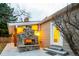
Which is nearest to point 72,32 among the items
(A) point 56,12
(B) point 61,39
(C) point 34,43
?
(B) point 61,39

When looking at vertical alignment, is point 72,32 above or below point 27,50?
above

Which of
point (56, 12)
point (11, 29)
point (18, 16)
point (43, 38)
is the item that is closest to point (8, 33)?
point (11, 29)

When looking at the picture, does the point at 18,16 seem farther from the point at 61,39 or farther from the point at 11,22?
the point at 61,39

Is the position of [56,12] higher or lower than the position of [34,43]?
higher

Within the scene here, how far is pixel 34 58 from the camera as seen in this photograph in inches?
117

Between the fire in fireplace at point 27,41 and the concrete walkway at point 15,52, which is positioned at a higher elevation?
the fire in fireplace at point 27,41

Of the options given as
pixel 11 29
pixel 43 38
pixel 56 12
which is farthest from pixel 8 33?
pixel 56 12

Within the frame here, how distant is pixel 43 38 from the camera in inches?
120

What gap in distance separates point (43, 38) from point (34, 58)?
336 millimetres

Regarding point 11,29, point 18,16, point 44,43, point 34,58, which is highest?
point 18,16

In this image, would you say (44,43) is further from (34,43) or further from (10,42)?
(10,42)

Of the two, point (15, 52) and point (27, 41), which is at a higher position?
point (27, 41)

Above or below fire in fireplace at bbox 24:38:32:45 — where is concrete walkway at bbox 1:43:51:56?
below

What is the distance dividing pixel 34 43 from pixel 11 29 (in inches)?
16.3
